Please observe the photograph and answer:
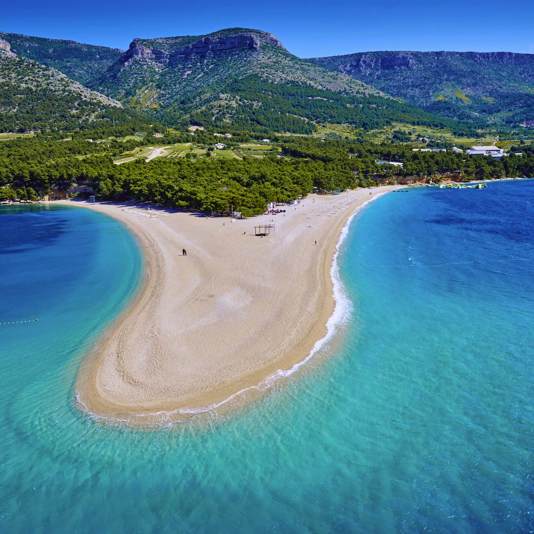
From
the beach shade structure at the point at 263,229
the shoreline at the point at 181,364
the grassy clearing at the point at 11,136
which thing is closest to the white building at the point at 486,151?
the beach shade structure at the point at 263,229

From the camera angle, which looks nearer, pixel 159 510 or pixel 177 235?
pixel 159 510

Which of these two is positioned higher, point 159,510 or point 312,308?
point 312,308

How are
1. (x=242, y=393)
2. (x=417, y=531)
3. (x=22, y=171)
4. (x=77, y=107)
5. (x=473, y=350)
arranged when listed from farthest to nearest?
(x=77, y=107) → (x=22, y=171) → (x=473, y=350) → (x=242, y=393) → (x=417, y=531)

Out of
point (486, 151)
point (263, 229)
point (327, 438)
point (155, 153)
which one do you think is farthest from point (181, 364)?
point (486, 151)

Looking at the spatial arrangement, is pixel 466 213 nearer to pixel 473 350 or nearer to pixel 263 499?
pixel 473 350

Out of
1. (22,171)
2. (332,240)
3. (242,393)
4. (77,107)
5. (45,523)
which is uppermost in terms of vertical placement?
(77,107)

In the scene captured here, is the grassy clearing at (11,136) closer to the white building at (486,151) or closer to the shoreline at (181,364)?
the shoreline at (181,364)

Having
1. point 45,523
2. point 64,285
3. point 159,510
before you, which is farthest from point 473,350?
point 64,285
